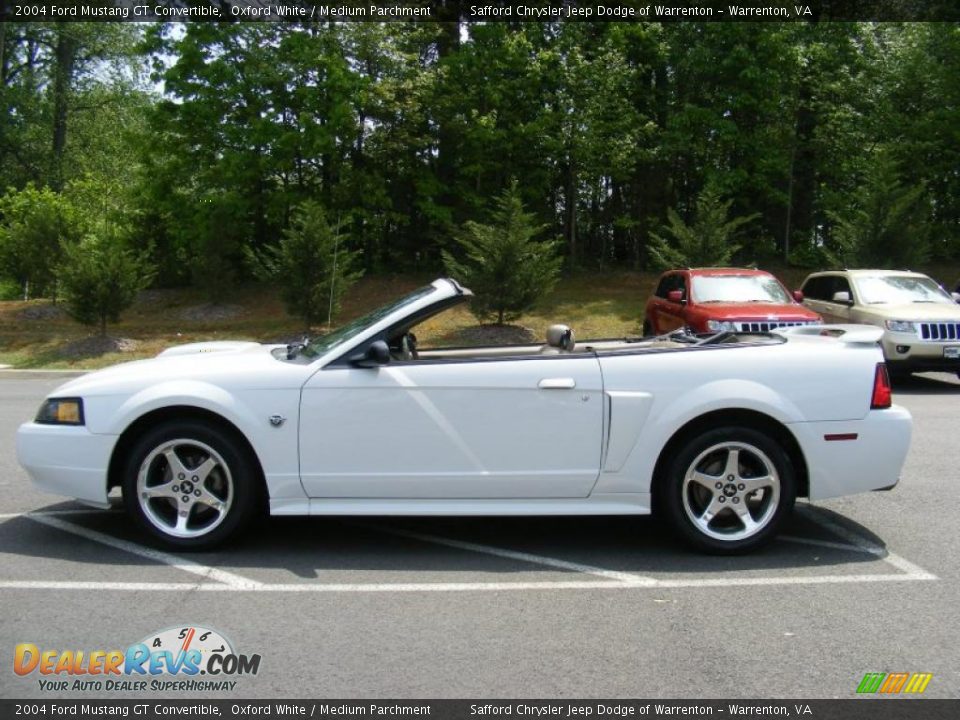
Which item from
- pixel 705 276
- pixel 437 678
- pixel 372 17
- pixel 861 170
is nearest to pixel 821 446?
pixel 437 678

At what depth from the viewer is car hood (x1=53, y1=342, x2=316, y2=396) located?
4.98 m

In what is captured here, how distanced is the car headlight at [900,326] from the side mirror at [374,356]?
9.95 metres

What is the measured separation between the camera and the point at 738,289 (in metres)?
14.0

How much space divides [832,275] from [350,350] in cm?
1215

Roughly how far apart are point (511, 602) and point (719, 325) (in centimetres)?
921

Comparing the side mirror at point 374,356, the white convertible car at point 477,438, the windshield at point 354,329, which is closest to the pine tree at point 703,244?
the white convertible car at point 477,438

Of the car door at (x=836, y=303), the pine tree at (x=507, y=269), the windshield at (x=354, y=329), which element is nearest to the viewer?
the windshield at (x=354, y=329)

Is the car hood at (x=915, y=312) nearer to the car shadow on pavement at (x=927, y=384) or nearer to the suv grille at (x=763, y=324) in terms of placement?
the car shadow on pavement at (x=927, y=384)

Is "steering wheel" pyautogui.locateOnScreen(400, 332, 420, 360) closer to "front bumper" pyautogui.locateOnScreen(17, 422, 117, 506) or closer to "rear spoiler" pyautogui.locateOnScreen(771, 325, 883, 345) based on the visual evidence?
"front bumper" pyautogui.locateOnScreen(17, 422, 117, 506)

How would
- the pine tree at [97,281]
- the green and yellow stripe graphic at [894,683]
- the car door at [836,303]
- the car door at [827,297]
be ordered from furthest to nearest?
the pine tree at [97,281] < the car door at [827,297] < the car door at [836,303] < the green and yellow stripe graphic at [894,683]

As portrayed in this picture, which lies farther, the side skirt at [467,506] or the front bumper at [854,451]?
the front bumper at [854,451]

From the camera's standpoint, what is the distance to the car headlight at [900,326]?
12.6m
